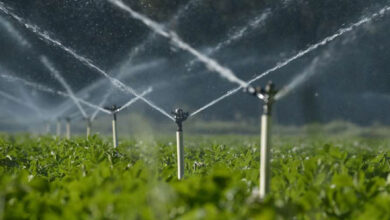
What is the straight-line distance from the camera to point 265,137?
3092 millimetres

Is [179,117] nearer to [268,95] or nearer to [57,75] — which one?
[268,95]

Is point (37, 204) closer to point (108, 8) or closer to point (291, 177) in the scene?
point (291, 177)

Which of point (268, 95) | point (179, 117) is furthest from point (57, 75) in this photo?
point (268, 95)

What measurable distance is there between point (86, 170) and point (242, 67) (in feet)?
145

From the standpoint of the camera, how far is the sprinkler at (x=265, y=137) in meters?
3.05

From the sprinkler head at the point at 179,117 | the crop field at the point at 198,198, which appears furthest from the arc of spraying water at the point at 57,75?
the crop field at the point at 198,198

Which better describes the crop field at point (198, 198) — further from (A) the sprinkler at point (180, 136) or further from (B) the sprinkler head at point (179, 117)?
(B) the sprinkler head at point (179, 117)

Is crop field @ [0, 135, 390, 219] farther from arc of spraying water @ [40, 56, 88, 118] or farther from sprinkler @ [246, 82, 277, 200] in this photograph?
arc of spraying water @ [40, 56, 88, 118]

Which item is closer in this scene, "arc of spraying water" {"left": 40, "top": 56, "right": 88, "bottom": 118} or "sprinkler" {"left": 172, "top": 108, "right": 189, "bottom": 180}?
"sprinkler" {"left": 172, "top": 108, "right": 189, "bottom": 180}

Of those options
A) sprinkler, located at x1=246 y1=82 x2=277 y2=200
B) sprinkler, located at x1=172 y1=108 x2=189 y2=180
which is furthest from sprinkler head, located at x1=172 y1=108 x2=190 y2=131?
sprinkler, located at x1=246 y1=82 x2=277 y2=200

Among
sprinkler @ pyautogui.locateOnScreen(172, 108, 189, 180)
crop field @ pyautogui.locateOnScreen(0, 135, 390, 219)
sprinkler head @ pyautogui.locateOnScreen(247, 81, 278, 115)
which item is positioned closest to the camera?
crop field @ pyautogui.locateOnScreen(0, 135, 390, 219)

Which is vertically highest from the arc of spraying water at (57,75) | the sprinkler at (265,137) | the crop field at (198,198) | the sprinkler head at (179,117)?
the arc of spraying water at (57,75)

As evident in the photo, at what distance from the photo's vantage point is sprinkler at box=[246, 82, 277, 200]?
3051mm

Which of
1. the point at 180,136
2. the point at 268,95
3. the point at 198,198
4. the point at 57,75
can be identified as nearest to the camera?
the point at 198,198
